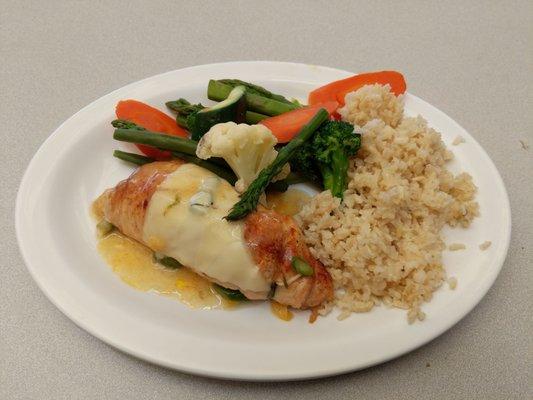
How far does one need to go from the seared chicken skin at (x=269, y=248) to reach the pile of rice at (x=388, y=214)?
120mm

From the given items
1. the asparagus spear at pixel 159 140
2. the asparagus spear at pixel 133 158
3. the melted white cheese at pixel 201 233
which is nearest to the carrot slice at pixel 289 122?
the asparagus spear at pixel 159 140

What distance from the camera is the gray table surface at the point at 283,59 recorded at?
91.8 inches

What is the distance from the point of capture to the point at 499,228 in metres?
2.62

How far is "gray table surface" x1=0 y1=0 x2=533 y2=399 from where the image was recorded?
2.33 metres

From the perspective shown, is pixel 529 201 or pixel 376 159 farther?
pixel 529 201

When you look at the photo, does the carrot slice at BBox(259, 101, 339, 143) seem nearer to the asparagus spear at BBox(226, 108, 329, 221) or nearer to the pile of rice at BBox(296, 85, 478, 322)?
the asparagus spear at BBox(226, 108, 329, 221)

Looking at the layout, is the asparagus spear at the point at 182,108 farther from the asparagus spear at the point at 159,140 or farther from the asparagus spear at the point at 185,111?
the asparagus spear at the point at 159,140

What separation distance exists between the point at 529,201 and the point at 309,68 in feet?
5.54

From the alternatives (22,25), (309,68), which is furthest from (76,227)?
(22,25)

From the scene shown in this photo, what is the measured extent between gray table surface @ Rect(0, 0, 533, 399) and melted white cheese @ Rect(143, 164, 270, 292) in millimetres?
497

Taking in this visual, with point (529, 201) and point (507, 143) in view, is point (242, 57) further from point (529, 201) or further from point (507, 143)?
point (529, 201)

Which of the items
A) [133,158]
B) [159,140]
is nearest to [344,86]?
[159,140]

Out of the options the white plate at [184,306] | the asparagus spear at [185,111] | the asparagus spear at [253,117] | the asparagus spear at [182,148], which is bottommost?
the white plate at [184,306]

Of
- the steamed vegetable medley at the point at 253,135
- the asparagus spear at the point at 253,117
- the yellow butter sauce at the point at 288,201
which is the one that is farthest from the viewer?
the asparagus spear at the point at 253,117
